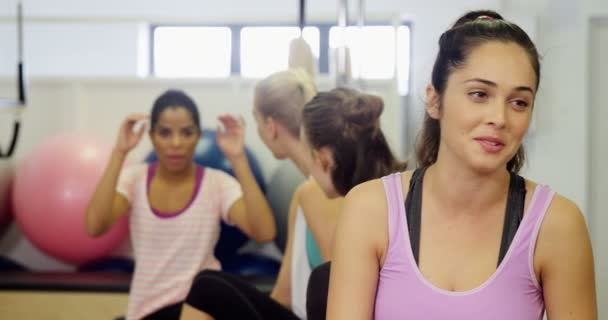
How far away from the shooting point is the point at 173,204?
2.27m

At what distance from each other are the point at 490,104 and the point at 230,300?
2.51 feet

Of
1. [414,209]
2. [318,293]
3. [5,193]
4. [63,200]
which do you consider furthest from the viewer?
[5,193]

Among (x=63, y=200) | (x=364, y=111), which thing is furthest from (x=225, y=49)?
(x=364, y=111)

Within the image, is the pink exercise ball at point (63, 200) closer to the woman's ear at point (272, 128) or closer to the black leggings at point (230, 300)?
the woman's ear at point (272, 128)

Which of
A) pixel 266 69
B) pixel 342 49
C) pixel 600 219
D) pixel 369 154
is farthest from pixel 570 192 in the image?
pixel 266 69

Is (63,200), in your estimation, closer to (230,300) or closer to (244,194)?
(244,194)

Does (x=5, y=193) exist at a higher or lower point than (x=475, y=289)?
lower

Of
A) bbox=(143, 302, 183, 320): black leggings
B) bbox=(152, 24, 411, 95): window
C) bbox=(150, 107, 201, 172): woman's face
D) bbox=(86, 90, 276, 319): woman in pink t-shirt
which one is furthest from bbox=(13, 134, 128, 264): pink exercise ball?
bbox=(152, 24, 411, 95): window

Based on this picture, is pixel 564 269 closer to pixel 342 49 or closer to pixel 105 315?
pixel 342 49

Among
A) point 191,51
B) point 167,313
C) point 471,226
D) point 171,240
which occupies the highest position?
point 191,51

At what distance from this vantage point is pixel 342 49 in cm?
207

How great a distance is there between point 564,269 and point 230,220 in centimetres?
141

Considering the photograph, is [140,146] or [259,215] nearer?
[259,215]

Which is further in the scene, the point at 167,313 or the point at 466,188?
the point at 167,313
